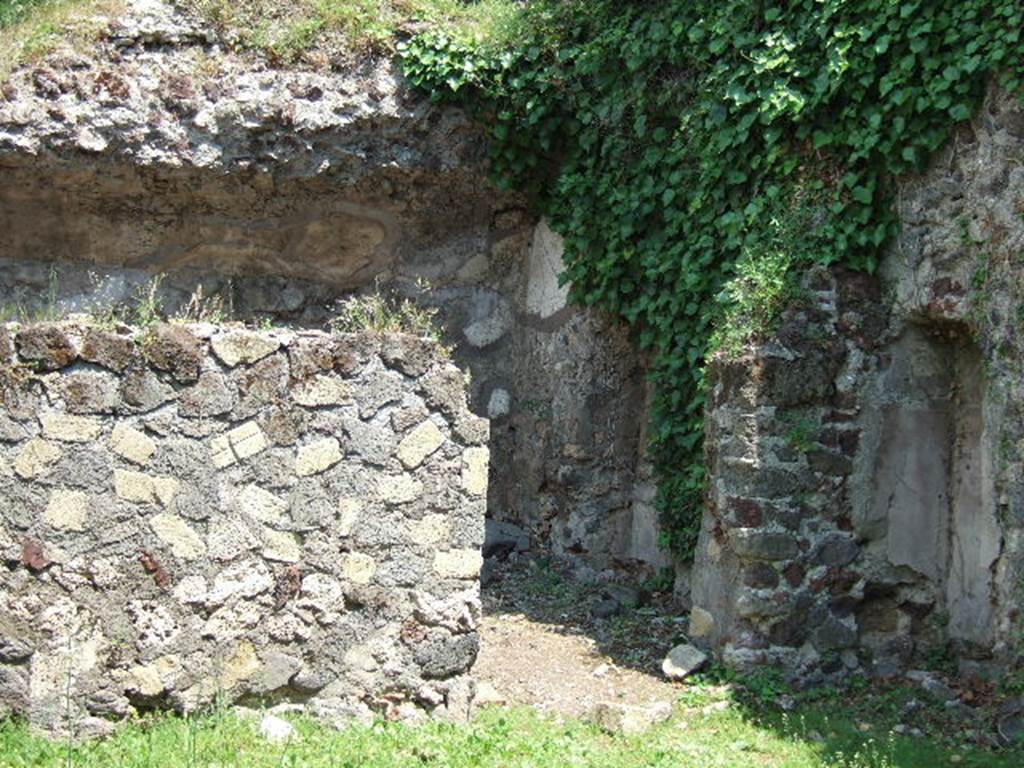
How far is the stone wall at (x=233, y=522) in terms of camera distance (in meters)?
4.71

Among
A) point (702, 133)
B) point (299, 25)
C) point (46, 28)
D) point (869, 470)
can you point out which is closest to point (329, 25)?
point (299, 25)

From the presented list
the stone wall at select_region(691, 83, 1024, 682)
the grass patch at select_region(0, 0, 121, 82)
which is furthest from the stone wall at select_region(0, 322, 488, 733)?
the grass patch at select_region(0, 0, 121, 82)

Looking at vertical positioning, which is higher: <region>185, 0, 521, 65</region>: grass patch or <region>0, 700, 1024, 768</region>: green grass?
<region>185, 0, 521, 65</region>: grass patch

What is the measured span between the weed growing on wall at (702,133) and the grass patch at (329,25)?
0.20 m

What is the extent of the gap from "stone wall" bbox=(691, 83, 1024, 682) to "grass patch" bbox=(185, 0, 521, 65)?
339cm

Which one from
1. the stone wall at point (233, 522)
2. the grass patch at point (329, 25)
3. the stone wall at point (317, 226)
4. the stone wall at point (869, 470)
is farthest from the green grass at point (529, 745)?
the grass patch at point (329, 25)

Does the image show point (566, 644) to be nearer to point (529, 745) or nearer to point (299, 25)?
point (529, 745)

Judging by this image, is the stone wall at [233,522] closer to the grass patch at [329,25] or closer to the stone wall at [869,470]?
the stone wall at [869,470]

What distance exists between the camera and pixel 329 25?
8.62 meters

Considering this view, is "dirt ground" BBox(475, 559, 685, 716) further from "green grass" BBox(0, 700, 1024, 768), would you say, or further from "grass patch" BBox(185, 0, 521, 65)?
"grass patch" BBox(185, 0, 521, 65)

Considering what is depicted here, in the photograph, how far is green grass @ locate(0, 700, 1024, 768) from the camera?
457cm

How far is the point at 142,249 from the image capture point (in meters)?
8.93

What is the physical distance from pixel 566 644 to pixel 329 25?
14.6 feet

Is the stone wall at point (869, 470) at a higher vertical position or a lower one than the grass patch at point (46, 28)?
lower
